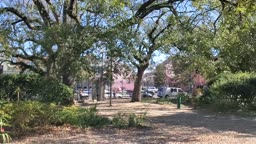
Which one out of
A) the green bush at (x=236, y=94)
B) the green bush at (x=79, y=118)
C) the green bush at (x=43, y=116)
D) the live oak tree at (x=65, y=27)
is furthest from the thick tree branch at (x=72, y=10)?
the green bush at (x=236, y=94)

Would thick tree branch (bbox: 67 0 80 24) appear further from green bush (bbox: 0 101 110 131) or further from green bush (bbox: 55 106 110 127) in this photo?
green bush (bbox: 55 106 110 127)

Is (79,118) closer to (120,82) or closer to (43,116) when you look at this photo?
(43,116)

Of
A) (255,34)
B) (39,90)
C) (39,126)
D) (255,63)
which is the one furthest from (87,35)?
(255,63)

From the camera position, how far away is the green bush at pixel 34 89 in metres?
17.2

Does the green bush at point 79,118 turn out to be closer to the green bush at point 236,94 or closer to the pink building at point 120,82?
the pink building at point 120,82

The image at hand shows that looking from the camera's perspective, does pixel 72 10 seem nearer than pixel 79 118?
No

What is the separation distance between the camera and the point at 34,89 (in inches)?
760

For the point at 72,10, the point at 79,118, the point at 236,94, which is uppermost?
the point at 72,10

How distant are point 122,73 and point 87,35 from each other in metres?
4.26

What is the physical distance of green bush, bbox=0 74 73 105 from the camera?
17.2 meters

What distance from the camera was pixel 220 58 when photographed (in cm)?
3369

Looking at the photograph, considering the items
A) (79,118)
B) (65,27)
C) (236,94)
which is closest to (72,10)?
(65,27)

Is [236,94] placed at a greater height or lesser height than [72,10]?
lesser

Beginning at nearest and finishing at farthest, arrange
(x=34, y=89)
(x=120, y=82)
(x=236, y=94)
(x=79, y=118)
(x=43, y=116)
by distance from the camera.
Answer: (x=43, y=116)
(x=79, y=118)
(x=34, y=89)
(x=236, y=94)
(x=120, y=82)
